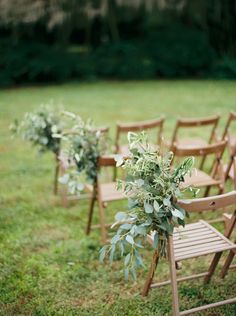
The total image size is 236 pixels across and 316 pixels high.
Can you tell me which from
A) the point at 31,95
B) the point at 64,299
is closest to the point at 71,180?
the point at 64,299

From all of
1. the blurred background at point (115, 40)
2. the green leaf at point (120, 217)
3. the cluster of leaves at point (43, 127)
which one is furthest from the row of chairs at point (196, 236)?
the blurred background at point (115, 40)

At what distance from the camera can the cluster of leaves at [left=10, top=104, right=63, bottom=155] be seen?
5922mm

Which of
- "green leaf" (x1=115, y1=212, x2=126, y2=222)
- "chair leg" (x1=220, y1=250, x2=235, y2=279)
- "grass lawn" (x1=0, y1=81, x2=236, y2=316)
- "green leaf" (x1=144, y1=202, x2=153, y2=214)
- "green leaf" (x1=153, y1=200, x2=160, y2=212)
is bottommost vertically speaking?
"grass lawn" (x1=0, y1=81, x2=236, y2=316)

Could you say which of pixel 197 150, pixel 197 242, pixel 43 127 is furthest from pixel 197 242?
pixel 43 127

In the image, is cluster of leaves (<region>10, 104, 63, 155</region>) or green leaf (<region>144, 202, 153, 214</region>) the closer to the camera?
green leaf (<region>144, 202, 153, 214</region>)

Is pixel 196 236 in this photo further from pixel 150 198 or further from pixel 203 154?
pixel 203 154

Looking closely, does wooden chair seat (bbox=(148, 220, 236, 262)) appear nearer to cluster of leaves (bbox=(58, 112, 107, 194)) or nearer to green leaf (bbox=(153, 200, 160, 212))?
green leaf (bbox=(153, 200, 160, 212))

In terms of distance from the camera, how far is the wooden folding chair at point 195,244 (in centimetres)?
348

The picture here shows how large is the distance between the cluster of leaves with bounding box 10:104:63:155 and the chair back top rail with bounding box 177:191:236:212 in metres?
2.83

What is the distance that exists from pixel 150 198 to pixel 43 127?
285cm

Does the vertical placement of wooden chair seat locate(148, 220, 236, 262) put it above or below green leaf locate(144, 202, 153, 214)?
below

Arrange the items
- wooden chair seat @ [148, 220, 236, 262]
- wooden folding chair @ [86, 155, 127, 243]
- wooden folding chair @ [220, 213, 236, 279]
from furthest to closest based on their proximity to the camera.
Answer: wooden folding chair @ [86, 155, 127, 243]
wooden folding chair @ [220, 213, 236, 279]
wooden chair seat @ [148, 220, 236, 262]

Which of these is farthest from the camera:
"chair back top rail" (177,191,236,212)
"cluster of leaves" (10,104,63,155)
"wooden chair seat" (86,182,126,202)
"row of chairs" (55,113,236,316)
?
"cluster of leaves" (10,104,63,155)

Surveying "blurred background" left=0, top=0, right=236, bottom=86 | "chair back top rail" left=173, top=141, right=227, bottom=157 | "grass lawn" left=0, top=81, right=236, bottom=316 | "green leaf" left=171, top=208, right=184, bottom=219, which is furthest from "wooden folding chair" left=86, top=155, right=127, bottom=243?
"blurred background" left=0, top=0, right=236, bottom=86
